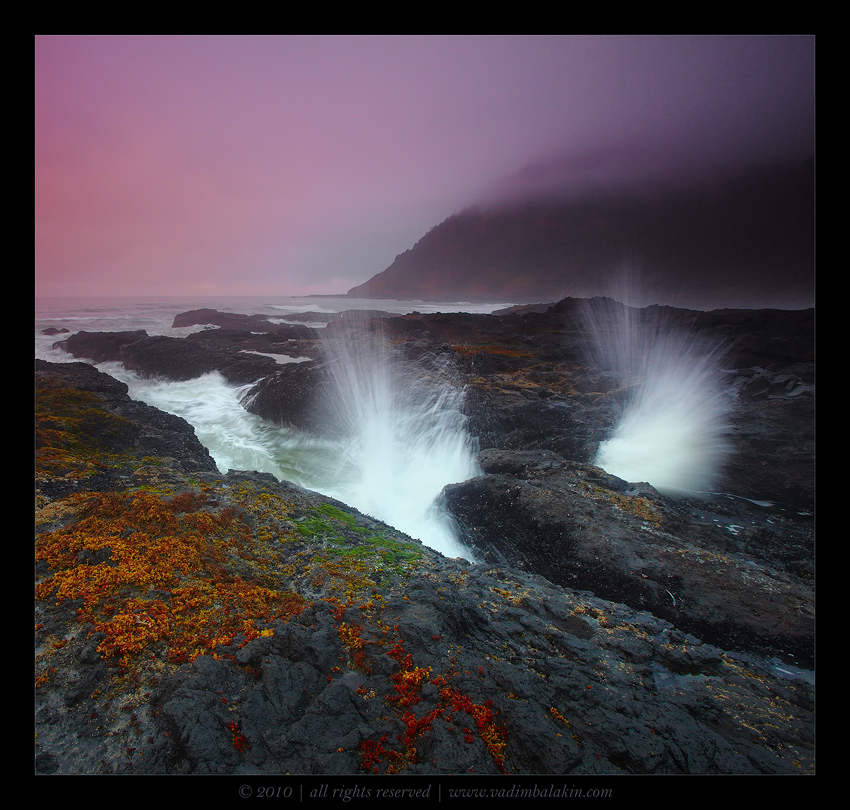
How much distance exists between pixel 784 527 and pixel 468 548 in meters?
3.69

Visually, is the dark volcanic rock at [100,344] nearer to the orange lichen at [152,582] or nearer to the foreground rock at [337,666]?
the foreground rock at [337,666]

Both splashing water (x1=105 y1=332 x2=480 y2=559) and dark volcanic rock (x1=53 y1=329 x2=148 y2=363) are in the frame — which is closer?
splashing water (x1=105 y1=332 x2=480 y2=559)

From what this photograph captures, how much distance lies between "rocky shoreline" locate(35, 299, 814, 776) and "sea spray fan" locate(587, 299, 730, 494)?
2.58 ft

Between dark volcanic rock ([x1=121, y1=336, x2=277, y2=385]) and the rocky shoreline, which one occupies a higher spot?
dark volcanic rock ([x1=121, y1=336, x2=277, y2=385])

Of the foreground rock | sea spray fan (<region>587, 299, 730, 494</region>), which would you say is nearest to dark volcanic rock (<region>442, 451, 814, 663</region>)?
the foreground rock

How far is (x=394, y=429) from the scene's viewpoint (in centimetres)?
710

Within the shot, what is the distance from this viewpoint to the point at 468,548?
13.6 feet

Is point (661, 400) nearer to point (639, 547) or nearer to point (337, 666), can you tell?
point (639, 547)

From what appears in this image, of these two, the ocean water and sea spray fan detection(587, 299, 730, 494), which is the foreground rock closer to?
the ocean water

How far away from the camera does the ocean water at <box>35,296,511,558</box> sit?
5637 millimetres

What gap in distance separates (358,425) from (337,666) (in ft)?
19.3

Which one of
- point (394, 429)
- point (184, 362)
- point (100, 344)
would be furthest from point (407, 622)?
point (100, 344)
